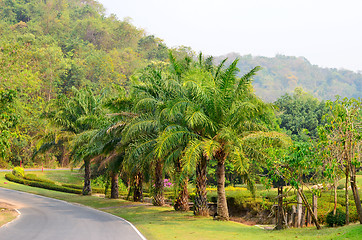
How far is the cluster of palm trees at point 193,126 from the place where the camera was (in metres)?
18.3

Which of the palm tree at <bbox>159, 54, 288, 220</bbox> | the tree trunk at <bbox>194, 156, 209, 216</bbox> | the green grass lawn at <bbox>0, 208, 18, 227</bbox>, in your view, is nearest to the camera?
the palm tree at <bbox>159, 54, 288, 220</bbox>

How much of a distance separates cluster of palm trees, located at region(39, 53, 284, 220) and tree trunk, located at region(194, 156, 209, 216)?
5cm

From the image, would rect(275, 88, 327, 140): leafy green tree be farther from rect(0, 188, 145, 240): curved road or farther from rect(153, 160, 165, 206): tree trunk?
rect(0, 188, 145, 240): curved road

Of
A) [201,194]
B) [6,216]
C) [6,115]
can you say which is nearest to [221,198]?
[201,194]

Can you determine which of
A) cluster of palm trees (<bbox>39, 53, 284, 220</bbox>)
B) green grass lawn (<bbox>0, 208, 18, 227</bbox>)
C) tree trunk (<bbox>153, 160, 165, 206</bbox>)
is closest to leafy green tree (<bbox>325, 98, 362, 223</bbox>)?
cluster of palm trees (<bbox>39, 53, 284, 220</bbox>)

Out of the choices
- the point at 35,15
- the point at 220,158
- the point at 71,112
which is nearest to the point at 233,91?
the point at 220,158

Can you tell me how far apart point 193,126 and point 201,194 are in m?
4.00

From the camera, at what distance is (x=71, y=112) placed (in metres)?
36.6

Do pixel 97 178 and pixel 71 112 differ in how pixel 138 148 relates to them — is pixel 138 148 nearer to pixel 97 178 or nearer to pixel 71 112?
pixel 71 112

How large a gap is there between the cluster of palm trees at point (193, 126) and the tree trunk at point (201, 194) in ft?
0.17

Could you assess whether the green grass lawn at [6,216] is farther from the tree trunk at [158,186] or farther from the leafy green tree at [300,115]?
the leafy green tree at [300,115]

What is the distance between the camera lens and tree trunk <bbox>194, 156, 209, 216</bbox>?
21.0m

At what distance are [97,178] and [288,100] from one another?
30.4 metres

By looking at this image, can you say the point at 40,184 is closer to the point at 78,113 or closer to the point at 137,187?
the point at 78,113
